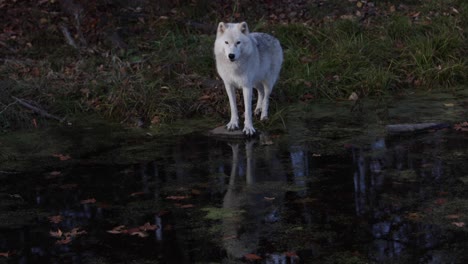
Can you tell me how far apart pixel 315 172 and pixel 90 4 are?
8.64 m

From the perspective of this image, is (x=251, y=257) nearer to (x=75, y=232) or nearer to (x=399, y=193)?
(x=75, y=232)

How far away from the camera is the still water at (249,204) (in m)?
5.39

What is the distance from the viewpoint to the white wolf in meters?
8.90

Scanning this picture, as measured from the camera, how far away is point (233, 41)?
8.80 metres

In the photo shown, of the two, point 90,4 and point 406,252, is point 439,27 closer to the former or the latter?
point 90,4

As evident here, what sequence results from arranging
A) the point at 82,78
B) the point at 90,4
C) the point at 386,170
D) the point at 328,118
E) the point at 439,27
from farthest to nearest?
the point at 90,4, the point at 439,27, the point at 82,78, the point at 328,118, the point at 386,170

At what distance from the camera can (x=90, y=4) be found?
14625mm

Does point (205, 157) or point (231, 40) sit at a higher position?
point (231, 40)

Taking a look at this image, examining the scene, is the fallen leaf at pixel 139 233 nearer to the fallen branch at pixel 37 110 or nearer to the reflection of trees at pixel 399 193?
the reflection of trees at pixel 399 193

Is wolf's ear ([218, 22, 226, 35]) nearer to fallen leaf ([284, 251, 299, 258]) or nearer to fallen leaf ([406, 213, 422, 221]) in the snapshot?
fallen leaf ([406, 213, 422, 221])

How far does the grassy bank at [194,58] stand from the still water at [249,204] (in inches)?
82.0

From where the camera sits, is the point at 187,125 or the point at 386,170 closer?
the point at 386,170

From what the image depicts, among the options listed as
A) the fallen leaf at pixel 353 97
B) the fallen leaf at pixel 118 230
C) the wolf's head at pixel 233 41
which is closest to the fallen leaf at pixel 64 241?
the fallen leaf at pixel 118 230

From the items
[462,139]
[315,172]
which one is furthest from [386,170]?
[462,139]
